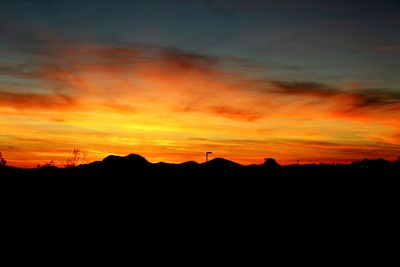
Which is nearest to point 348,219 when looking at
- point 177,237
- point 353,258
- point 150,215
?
point 353,258

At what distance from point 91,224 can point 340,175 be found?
995cm

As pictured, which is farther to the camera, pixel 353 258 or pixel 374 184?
pixel 374 184

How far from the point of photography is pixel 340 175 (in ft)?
58.5

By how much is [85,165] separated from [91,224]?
648cm

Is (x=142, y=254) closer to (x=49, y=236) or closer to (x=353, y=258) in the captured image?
(x=49, y=236)

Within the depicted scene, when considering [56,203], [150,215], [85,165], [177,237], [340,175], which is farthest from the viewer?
[85,165]

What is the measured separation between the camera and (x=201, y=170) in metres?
18.5

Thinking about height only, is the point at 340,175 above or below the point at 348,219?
above

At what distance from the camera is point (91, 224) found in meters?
13.9

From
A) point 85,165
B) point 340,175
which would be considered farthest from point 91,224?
point 340,175

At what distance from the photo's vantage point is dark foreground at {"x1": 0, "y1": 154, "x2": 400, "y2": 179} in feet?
58.4

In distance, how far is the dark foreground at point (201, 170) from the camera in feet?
58.4

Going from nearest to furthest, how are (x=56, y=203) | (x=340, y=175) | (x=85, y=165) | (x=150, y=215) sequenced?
(x=150, y=215)
(x=56, y=203)
(x=340, y=175)
(x=85, y=165)

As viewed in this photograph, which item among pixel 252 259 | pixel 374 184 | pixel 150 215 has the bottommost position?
pixel 252 259
